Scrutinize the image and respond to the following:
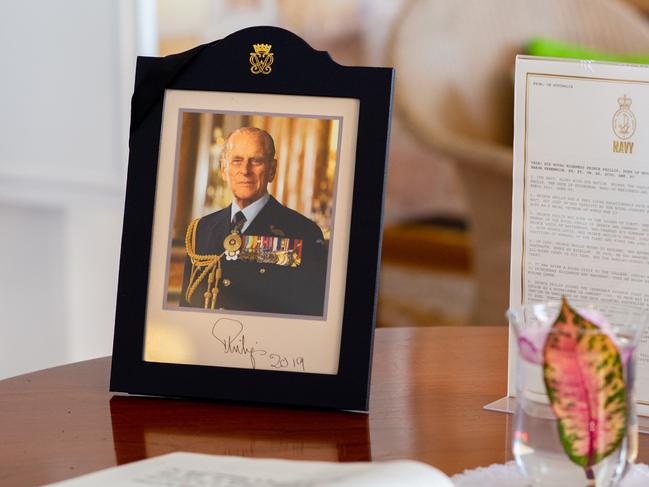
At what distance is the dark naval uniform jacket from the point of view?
2.55ft

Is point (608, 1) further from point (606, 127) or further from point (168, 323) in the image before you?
point (168, 323)

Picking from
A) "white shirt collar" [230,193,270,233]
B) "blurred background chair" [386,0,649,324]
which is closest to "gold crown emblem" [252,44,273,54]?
"white shirt collar" [230,193,270,233]

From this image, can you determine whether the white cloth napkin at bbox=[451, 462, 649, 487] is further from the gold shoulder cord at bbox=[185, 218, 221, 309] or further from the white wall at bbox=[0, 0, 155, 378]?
the white wall at bbox=[0, 0, 155, 378]

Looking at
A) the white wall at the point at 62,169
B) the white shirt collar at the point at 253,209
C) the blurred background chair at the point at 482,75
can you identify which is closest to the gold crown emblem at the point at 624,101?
the white shirt collar at the point at 253,209

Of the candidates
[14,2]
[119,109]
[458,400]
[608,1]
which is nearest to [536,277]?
[458,400]

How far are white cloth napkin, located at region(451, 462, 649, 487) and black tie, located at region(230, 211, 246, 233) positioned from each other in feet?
0.86

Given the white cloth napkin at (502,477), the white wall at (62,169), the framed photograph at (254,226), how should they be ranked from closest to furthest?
the white cloth napkin at (502,477) → the framed photograph at (254,226) → the white wall at (62,169)

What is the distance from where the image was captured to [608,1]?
2.34m

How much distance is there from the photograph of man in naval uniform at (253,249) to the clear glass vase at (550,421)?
224mm

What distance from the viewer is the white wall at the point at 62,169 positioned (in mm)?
1818

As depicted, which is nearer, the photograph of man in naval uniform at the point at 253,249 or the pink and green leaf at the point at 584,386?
the pink and green leaf at the point at 584,386

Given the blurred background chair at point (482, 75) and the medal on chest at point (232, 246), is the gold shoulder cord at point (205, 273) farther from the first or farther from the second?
the blurred background chair at point (482, 75)

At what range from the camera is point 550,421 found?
57 centimetres

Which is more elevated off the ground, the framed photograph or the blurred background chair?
the blurred background chair
